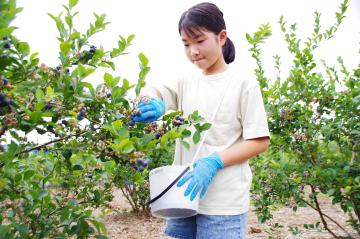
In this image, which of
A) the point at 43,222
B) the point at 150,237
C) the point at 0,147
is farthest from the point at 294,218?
the point at 0,147

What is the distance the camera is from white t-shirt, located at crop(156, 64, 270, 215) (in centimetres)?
184

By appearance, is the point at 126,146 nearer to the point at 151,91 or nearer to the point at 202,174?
the point at 202,174

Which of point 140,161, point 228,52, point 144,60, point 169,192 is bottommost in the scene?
point 169,192

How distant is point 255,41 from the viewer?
291 centimetres

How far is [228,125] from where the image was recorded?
1.90 m

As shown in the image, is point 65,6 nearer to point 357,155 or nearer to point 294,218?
point 357,155

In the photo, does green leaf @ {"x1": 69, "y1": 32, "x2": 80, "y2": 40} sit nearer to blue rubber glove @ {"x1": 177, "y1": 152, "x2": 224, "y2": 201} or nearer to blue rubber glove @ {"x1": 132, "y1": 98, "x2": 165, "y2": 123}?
blue rubber glove @ {"x1": 132, "y1": 98, "x2": 165, "y2": 123}

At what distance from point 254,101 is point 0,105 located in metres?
1.11

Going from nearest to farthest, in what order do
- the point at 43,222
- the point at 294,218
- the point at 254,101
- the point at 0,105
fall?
the point at 0,105 → the point at 43,222 → the point at 254,101 → the point at 294,218

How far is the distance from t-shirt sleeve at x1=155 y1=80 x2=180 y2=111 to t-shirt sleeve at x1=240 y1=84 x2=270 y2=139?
0.37 metres

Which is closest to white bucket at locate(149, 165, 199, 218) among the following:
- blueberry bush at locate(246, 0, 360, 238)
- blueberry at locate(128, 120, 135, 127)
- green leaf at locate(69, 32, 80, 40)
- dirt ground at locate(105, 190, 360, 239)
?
blueberry at locate(128, 120, 135, 127)

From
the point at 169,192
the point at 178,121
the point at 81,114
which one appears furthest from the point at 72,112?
the point at 169,192

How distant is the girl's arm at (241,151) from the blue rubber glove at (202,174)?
0.12 feet

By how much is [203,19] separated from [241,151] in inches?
24.0
